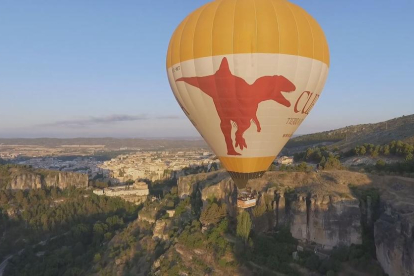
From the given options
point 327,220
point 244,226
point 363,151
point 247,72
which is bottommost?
point 244,226

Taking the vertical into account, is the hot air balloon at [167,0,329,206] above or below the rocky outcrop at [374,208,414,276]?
above

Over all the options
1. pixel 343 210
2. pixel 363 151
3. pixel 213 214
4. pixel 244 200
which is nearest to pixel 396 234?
pixel 343 210

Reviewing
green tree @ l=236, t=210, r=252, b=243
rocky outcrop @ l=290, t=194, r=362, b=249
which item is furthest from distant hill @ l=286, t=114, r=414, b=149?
green tree @ l=236, t=210, r=252, b=243

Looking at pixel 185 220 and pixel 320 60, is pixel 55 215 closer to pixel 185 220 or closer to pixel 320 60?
pixel 185 220

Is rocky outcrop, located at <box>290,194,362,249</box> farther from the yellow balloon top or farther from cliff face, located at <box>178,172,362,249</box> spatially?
the yellow balloon top

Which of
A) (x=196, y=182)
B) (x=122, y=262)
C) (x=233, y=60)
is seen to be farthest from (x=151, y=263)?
(x=233, y=60)

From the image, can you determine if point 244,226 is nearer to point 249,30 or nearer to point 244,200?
point 244,200

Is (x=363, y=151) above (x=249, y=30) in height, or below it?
below
